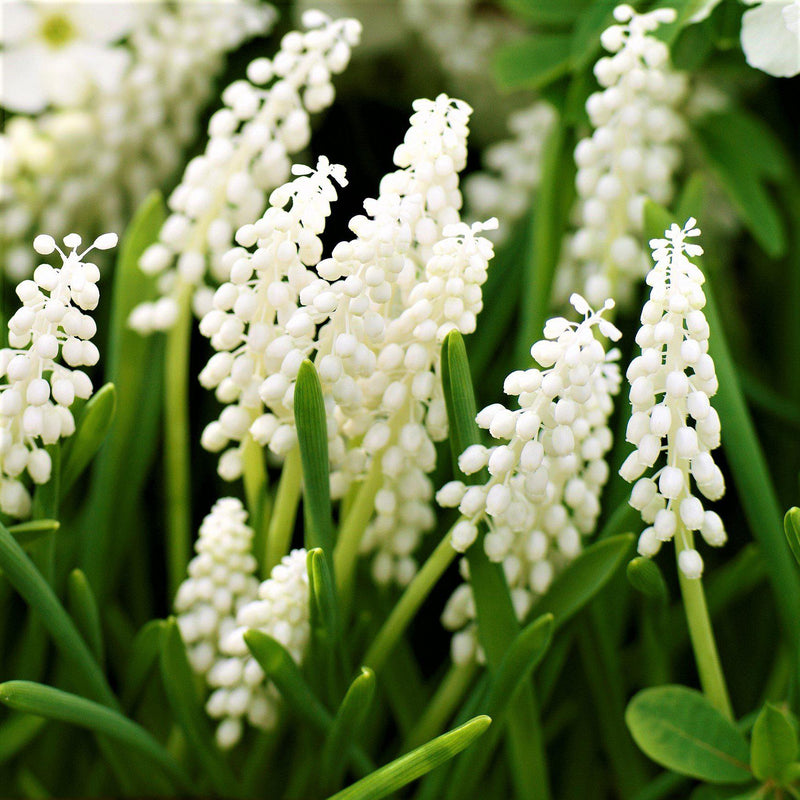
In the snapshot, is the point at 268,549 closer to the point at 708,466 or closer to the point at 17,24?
the point at 708,466

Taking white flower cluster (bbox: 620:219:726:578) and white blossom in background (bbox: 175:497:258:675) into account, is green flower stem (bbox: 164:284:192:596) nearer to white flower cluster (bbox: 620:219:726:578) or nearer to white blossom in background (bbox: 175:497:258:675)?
white blossom in background (bbox: 175:497:258:675)

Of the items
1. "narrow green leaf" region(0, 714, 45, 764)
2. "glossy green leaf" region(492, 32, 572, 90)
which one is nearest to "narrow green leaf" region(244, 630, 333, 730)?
"narrow green leaf" region(0, 714, 45, 764)

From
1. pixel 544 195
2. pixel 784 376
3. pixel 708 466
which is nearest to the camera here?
pixel 708 466

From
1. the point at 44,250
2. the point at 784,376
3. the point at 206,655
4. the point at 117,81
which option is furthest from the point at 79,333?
the point at 784,376

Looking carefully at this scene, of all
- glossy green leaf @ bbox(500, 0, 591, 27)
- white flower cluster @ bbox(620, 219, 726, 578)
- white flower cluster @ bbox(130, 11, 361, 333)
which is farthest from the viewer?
glossy green leaf @ bbox(500, 0, 591, 27)

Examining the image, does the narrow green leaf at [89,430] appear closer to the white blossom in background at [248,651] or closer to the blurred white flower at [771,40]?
the white blossom in background at [248,651]

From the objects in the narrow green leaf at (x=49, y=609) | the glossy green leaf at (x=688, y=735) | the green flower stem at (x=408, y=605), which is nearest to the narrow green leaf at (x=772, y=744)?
the glossy green leaf at (x=688, y=735)

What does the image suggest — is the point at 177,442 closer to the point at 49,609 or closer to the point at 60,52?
the point at 49,609
